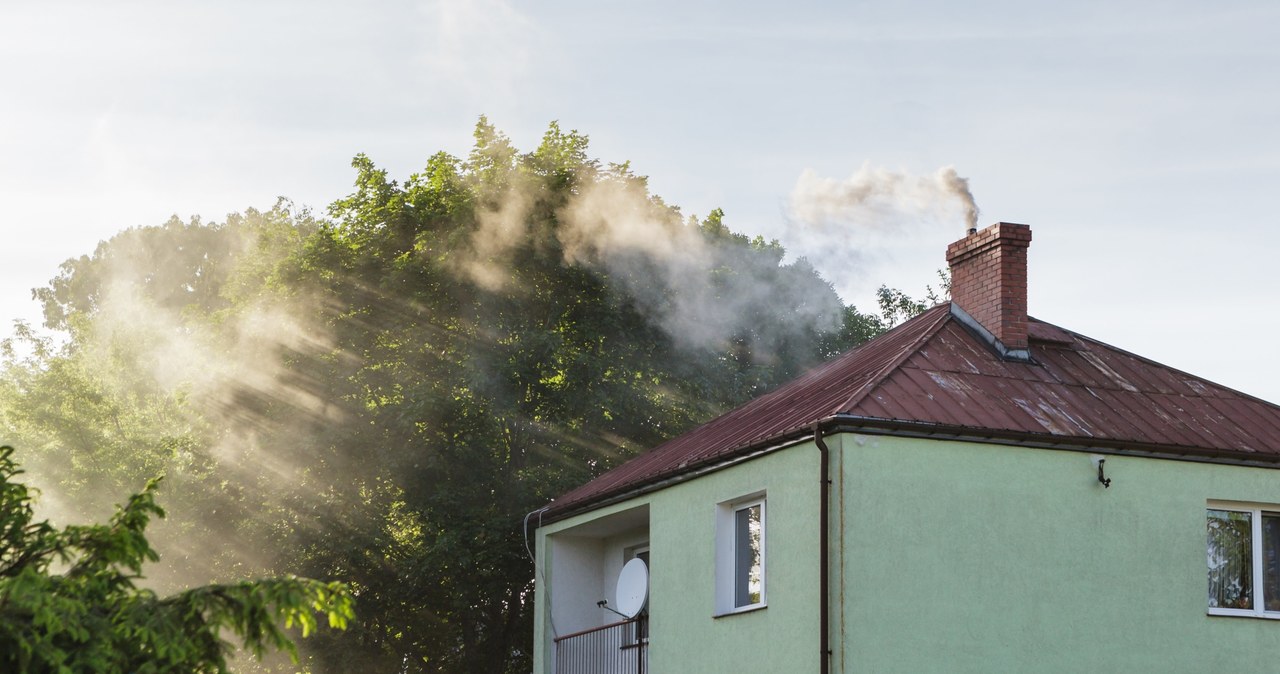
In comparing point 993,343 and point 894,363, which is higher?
point 993,343

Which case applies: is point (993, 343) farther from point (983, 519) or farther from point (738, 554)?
point (738, 554)

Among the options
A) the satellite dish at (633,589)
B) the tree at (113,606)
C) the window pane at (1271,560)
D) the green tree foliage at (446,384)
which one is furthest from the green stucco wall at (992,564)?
the green tree foliage at (446,384)

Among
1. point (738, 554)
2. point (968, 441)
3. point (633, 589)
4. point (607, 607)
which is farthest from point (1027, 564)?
point (607, 607)

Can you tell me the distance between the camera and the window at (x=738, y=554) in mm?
15602

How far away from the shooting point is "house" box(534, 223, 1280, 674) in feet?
44.7

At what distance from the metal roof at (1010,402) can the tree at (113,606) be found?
6630 mm

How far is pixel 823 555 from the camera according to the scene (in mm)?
13516

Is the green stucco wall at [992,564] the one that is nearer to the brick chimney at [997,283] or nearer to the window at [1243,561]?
the window at [1243,561]

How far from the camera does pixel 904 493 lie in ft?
45.3

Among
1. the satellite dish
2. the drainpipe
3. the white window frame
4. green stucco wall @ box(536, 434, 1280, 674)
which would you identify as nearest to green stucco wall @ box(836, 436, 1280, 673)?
green stucco wall @ box(536, 434, 1280, 674)

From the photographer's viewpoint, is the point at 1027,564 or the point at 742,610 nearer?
the point at 1027,564

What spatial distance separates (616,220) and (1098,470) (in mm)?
15586

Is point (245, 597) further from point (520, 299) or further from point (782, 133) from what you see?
point (520, 299)

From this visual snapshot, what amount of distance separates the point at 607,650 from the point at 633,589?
1643mm
